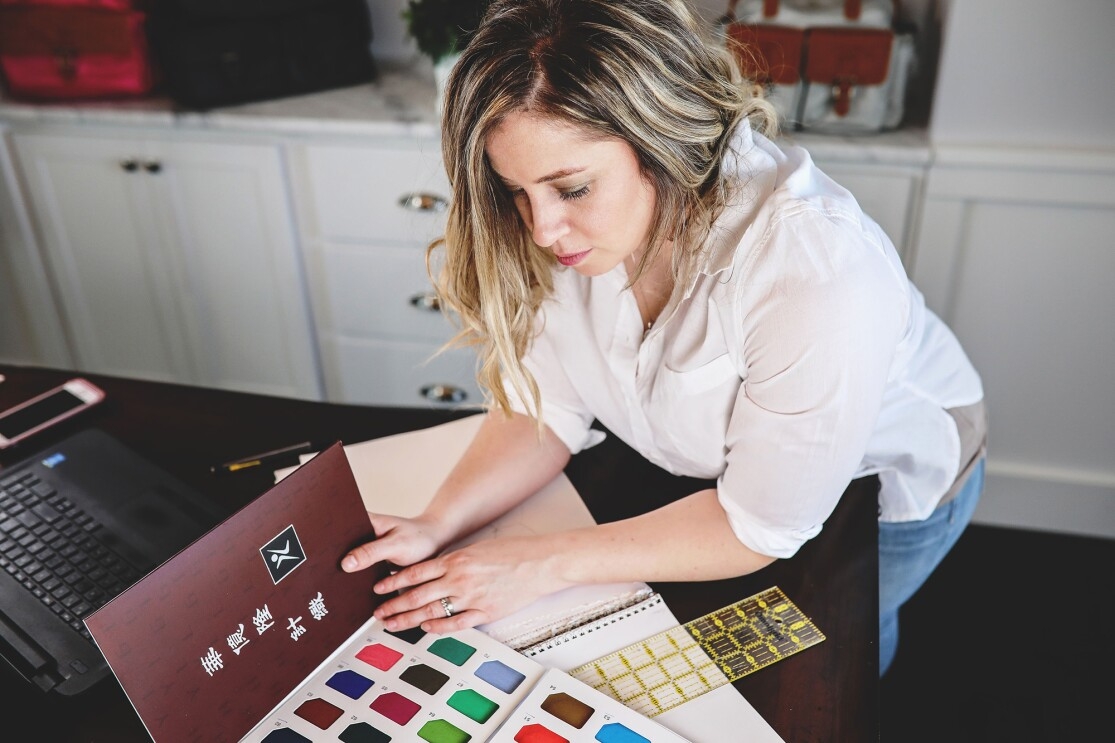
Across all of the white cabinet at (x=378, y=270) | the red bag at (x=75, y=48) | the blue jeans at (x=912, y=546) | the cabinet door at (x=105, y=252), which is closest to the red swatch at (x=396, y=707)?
the blue jeans at (x=912, y=546)

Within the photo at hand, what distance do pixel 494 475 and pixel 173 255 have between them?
1697mm

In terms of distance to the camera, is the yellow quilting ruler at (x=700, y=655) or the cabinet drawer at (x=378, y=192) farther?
the cabinet drawer at (x=378, y=192)

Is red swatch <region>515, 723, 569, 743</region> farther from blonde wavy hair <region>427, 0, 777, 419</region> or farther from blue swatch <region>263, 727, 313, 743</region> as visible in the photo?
blonde wavy hair <region>427, 0, 777, 419</region>

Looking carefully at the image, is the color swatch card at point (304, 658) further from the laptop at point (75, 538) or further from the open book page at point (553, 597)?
the laptop at point (75, 538)

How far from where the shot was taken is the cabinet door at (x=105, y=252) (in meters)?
2.38

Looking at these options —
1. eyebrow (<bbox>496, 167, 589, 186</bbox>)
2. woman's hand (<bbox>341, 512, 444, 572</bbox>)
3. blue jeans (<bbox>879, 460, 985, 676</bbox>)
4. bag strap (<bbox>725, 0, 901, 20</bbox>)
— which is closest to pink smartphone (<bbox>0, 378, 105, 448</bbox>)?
woman's hand (<bbox>341, 512, 444, 572</bbox>)

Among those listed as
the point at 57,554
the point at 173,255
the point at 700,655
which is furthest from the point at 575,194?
the point at 173,255

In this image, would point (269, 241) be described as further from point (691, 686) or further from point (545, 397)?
point (691, 686)

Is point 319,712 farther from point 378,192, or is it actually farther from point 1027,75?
point 1027,75

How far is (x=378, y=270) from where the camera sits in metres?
2.33

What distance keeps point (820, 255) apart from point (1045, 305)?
4.37 ft

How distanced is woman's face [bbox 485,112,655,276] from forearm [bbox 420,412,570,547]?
248mm

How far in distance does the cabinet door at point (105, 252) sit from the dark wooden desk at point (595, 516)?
3.69 ft

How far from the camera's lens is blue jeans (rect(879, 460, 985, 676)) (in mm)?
1246
